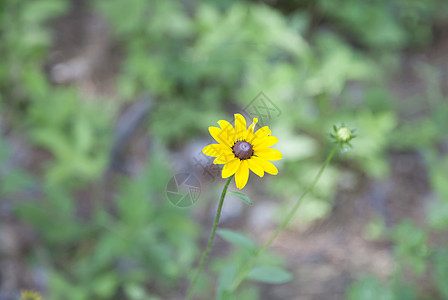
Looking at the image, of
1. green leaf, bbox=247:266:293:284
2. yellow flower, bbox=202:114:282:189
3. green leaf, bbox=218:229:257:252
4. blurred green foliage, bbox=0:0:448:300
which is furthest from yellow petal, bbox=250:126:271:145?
blurred green foliage, bbox=0:0:448:300

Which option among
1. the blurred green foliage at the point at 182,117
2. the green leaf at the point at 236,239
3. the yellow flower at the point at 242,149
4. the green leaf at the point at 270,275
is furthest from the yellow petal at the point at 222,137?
the blurred green foliage at the point at 182,117

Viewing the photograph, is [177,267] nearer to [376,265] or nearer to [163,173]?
[163,173]

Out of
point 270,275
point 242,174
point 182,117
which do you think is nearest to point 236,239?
point 270,275

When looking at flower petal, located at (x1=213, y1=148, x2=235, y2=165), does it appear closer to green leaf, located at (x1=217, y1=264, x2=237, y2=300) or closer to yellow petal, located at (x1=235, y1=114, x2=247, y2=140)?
yellow petal, located at (x1=235, y1=114, x2=247, y2=140)

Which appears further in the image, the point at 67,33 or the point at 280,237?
the point at 67,33

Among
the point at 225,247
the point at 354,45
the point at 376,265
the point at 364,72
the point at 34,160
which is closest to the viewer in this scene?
the point at 376,265

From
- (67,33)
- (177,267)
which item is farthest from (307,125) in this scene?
(67,33)

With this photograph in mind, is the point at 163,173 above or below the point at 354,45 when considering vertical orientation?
below
